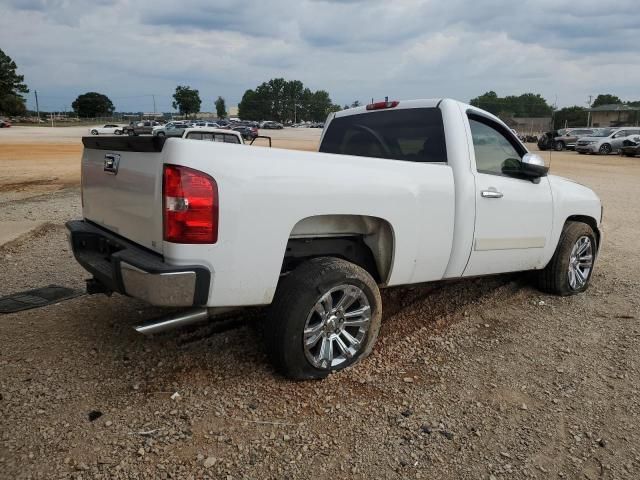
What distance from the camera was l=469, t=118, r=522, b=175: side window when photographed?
4086mm

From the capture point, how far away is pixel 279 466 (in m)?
2.55

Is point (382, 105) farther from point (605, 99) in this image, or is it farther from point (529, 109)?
point (605, 99)

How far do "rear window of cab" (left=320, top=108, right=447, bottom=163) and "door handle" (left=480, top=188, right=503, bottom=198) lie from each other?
39cm

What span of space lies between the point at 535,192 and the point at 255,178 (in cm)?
274

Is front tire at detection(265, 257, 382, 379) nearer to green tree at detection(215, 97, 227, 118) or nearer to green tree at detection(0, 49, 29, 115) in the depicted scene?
green tree at detection(0, 49, 29, 115)

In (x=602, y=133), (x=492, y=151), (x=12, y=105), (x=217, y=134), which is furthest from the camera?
(x=12, y=105)

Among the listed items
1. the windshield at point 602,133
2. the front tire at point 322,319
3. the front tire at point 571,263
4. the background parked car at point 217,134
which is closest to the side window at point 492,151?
the front tire at point 571,263

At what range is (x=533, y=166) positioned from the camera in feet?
13.8

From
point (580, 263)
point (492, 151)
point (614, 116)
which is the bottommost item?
point (580, 263)

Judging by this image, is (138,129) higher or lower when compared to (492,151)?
lower

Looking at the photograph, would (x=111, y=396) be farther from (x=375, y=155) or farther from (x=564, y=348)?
(x=564, y=348)

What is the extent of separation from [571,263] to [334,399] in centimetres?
312

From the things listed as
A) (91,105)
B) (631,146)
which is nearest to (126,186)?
(631,146)

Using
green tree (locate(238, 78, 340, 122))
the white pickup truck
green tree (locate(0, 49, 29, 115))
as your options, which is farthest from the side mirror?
green tree (locate(238, 78, 340, 122))
